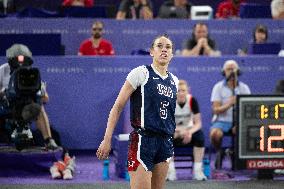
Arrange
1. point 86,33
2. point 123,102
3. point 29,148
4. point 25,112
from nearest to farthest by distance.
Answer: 1. point 123,102
2. point 25,112
3. point 29,148
4. point 86,33

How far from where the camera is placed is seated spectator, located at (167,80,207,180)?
940 centimetres

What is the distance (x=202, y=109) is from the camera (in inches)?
437

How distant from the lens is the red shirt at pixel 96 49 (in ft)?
37.3

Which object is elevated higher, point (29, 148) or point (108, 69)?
point (108, 69)

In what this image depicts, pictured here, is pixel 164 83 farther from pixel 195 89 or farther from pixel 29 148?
pixel 195 89

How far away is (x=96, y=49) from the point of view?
11.4 metres

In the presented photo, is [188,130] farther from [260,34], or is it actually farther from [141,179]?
[141,179]

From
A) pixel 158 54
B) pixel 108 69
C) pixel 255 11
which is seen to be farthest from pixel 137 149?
pixel 255 11

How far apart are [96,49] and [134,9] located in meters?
1.70

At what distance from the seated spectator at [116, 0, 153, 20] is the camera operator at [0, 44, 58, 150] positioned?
3.03 metres

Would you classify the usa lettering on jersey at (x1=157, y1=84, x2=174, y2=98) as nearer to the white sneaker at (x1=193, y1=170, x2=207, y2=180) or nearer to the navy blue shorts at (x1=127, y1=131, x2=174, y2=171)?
the navy blue shorts at (x1=127, y1=131, x2=174, y2=171)

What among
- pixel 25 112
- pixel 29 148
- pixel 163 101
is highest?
pixel 163 101

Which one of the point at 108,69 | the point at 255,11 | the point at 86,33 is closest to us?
the point at 108,69

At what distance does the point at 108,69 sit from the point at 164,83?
5.07 m
